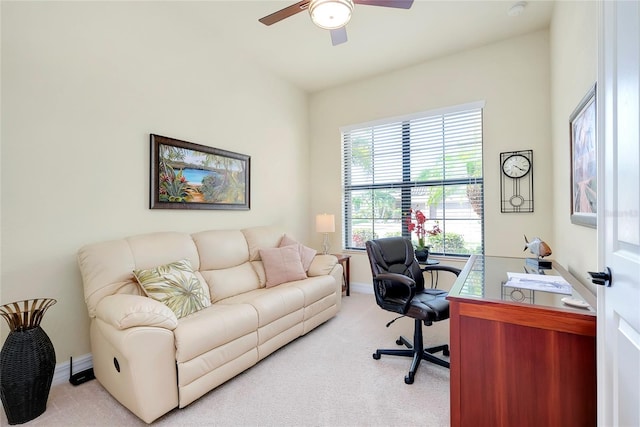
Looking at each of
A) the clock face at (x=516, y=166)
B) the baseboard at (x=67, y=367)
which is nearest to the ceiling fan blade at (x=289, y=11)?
the clock face at (x=516, y=166)

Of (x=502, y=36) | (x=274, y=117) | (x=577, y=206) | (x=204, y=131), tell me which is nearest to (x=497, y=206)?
(x=577, y=206)

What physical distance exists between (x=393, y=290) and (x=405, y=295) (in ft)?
0.34

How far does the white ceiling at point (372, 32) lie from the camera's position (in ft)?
9.07

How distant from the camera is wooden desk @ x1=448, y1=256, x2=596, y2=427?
1.21 meters

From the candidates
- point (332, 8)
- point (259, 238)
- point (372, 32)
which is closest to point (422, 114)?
point (372, 32)

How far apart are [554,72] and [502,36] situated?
29.2 inches

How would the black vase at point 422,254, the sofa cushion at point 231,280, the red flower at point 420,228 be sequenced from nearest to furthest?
the sofa cushion at point 231,280 → the black vase at point 422,254 → the red flower at point 420,228

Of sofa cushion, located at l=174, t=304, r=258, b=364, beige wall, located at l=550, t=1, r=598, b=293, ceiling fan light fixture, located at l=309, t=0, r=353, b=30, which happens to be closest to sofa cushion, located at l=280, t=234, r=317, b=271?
sofa cushion, located at l=174, t=304, r=258, b=364

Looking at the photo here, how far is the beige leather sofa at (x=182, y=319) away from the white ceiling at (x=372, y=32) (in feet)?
7.09

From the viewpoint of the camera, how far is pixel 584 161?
1.79m

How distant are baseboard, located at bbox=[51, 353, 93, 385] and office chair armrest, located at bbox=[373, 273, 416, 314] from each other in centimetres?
228

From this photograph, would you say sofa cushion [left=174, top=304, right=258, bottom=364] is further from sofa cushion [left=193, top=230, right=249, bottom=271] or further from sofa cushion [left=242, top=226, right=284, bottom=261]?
sofa cushion [left=242, top=226, right=284, bottom=261]

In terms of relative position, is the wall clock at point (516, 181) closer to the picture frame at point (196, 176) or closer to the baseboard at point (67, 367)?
the picture frame at point (196, 176)

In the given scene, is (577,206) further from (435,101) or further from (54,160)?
(54,160)
